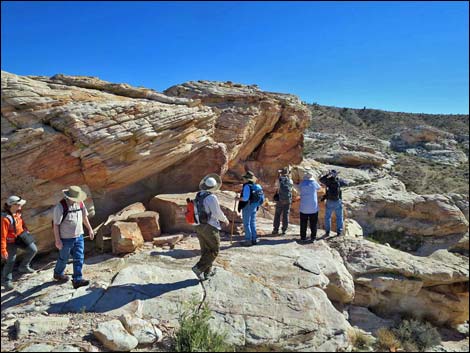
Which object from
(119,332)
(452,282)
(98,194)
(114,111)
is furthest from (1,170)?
(452,282)

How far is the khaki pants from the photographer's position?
640cm

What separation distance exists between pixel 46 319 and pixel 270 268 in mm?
4323

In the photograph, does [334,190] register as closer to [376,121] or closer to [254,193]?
[254,193]

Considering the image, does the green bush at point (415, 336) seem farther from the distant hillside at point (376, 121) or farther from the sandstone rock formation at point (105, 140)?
the distant hillside at point (376, 121)

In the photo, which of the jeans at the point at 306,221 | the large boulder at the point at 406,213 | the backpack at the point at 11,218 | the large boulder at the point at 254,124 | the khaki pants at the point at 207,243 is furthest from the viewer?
the large boulder at the point at 406,213

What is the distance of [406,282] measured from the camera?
1035 centimetres

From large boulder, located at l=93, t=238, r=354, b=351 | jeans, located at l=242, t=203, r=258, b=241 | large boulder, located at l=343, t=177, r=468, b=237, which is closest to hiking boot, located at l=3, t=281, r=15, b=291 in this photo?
large boulder, located at l=93, t=238, r=354, b=351

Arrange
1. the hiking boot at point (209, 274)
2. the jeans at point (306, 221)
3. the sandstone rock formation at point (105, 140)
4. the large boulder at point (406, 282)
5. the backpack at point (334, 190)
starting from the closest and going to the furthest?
A: the hiking boot at point (209, 274) < the sandstone rock formation at point (105, 140) < the jeans at point (306, 221) < the backpack at point (334, 190) < the large boulder at point (406, 282)

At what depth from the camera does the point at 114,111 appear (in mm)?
9234

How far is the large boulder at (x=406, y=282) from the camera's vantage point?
32.7 ft

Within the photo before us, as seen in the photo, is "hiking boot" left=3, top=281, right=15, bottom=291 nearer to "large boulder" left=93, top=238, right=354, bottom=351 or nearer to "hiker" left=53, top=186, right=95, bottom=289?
"hiker" left=53, top=186, right=95, bottom=289

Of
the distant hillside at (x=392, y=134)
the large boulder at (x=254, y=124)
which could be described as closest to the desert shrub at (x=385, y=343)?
the large boulder at (x=254, y=124)

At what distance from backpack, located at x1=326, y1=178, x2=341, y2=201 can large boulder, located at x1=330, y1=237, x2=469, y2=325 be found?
1.39 m

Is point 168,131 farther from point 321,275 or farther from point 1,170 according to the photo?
point 321,275
